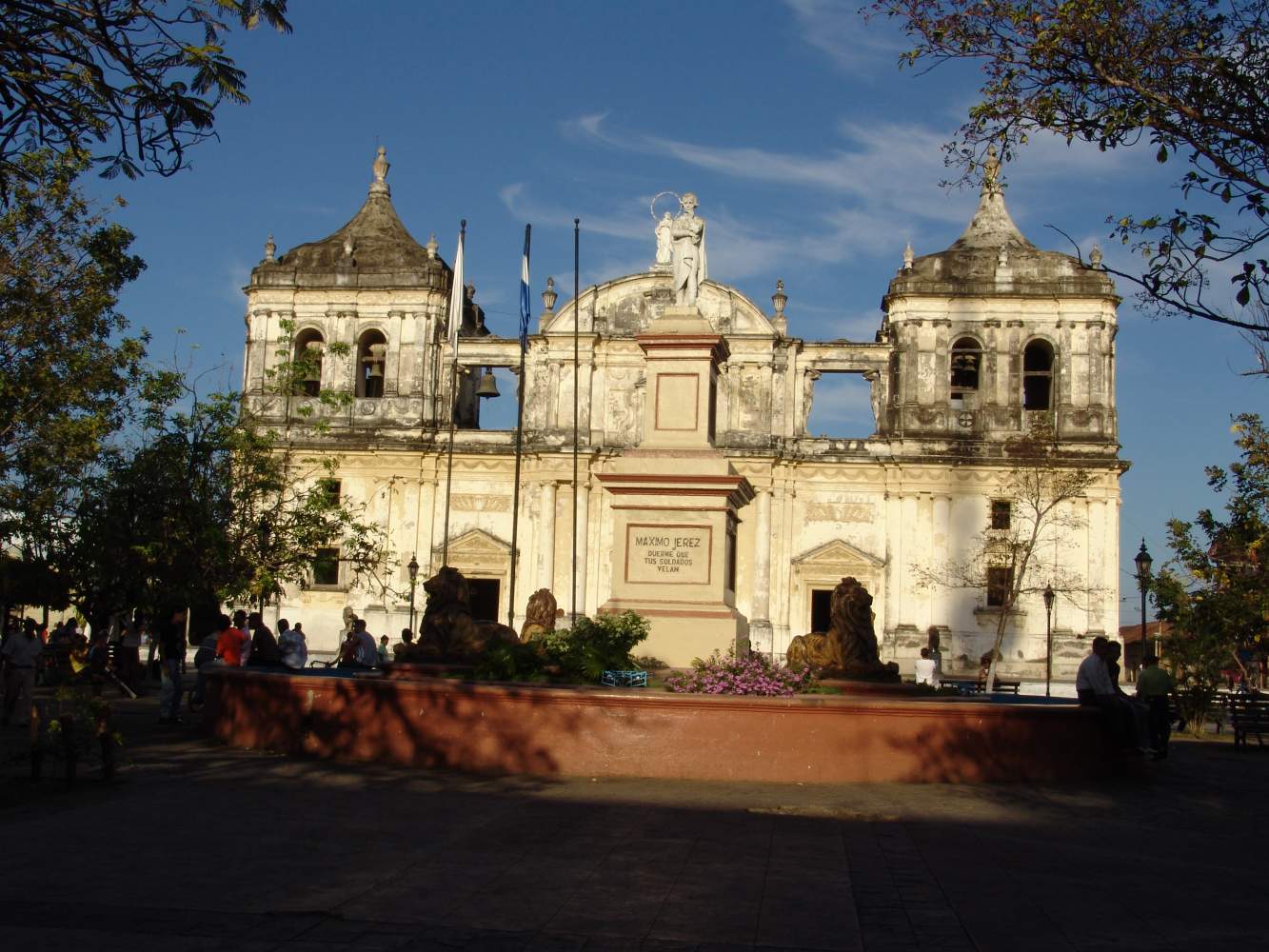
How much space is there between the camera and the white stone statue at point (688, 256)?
17.6 m

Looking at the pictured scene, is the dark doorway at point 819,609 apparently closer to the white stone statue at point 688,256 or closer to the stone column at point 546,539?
the stone column at point 546,539

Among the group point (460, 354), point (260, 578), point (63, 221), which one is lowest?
point (260, 578)

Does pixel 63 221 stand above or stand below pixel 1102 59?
above

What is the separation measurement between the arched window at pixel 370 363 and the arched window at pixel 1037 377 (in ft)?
64.2

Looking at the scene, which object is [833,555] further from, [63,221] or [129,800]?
[129,800]

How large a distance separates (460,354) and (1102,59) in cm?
3415

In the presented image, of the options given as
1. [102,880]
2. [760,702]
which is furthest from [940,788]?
[102,880]

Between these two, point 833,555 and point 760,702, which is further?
point 833,555

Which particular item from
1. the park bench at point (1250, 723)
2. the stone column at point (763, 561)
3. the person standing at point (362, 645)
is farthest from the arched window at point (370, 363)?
the park bench at point (1250, 723)

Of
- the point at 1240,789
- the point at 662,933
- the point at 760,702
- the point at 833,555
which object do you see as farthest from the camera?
the point at 833,555

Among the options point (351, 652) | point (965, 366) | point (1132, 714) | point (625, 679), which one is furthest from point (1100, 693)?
point (965, 366)

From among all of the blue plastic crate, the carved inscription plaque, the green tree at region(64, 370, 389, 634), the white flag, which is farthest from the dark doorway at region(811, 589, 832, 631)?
the blue plastic crate

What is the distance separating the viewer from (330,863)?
761 cm

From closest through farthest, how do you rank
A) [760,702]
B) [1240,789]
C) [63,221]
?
[760,702] → [1240,789] → [63,221]
